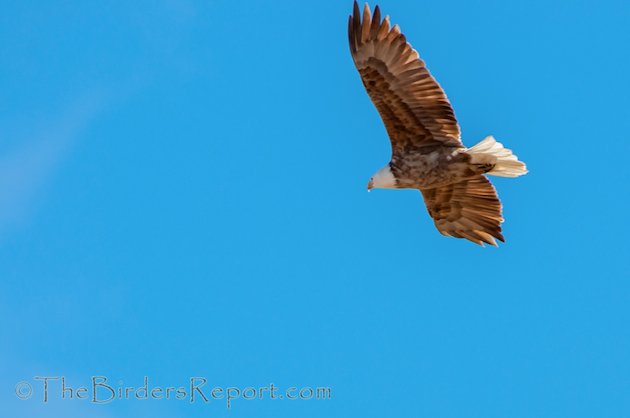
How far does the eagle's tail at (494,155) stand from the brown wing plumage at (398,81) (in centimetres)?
28

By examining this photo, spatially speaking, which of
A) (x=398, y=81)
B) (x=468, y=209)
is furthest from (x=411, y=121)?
(x=468, y=209)

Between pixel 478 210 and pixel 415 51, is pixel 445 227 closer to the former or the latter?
pixel 478 210

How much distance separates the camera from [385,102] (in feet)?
46.8

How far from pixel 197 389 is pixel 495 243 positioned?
402 cm

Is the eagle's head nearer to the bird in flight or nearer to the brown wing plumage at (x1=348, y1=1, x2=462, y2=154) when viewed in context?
the bird in flight

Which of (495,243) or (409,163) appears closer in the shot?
(409,163)

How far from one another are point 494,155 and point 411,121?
1009 mm

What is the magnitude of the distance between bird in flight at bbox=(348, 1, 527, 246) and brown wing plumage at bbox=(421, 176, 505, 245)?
9.4 inches

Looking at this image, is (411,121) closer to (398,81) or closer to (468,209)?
(398,81)

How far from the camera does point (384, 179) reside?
14727 mm

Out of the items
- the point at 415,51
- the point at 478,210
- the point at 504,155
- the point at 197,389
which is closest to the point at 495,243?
the point at 478,210

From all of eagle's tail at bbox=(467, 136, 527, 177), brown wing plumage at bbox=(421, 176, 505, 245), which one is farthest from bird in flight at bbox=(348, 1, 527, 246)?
brown wing plumage at bbox=(421, 176, 505, 245)

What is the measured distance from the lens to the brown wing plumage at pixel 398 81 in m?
14.0

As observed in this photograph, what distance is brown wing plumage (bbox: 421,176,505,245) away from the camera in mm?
15359
